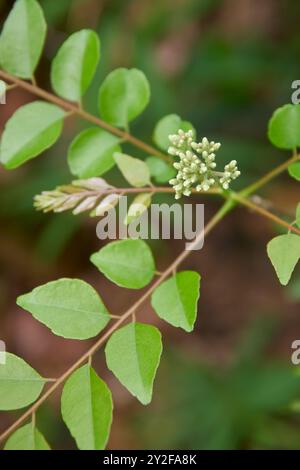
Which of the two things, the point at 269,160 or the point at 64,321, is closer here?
the point at 64,321

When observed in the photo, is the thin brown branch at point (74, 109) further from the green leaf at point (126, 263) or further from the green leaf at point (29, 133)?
the green leaf at point (126, 263)

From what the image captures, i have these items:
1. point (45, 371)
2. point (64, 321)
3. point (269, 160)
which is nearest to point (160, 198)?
point (269, 160)

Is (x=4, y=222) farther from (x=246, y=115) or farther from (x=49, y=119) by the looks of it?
(x=49, y=119)

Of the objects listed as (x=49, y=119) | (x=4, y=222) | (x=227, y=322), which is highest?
(x=49, y=119)

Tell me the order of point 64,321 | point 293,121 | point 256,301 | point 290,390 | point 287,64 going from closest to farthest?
1. point 64,321
2. point 293,121
3. point 290,390
4. point 287,64
5. point 256,301

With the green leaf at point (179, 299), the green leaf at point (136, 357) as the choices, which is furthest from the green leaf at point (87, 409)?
the green leaf at point (179, 299)

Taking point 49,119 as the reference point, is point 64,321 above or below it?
below

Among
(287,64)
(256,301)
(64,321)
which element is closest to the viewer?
(64,321)

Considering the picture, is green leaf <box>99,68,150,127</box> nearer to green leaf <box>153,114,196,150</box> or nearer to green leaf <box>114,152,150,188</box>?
green leaf <box>153,114,196,150</box>

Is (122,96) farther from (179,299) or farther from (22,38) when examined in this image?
(179,299)
